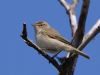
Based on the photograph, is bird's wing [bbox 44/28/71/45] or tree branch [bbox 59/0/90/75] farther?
bird's wing [bbox 44/28/71/45]

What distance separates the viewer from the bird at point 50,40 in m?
6.17

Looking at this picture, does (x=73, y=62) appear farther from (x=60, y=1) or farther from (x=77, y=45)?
(x=60, y=1)

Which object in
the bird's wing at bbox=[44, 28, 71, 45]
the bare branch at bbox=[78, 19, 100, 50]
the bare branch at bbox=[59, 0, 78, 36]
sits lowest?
the bird's wing at bbox=[44, 28, 71, 45]

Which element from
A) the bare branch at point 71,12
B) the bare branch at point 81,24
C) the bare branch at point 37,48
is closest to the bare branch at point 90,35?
the bare branch at point 81,24

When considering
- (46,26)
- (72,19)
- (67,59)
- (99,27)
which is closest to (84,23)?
(99,27)

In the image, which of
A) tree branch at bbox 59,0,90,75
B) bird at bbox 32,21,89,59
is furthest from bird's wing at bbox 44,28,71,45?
tree branch at bbox 59,0,90,75

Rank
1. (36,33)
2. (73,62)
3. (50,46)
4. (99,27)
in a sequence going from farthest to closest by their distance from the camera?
(36,33) < (50,46) < (73,62) < (99,27)

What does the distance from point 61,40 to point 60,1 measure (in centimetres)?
72

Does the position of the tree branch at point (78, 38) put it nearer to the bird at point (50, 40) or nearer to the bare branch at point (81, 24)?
the bare branch at point (81, 24)

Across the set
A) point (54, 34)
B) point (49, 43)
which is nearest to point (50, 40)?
point (49, 43)

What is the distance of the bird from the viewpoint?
20.2 feet

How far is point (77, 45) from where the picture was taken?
15.7 feet

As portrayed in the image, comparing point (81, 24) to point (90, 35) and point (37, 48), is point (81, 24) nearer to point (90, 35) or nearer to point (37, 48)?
point (90, 35)

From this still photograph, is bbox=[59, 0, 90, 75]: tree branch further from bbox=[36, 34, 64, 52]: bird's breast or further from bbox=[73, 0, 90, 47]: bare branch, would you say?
bbox=[36, 34, 64, 52]: bird's breast
